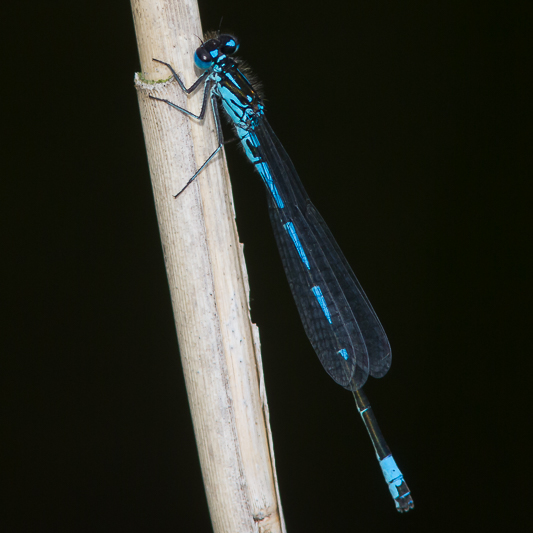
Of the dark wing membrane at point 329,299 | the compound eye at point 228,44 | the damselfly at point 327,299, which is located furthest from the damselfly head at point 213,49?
the dark wing membrane at point 329,299

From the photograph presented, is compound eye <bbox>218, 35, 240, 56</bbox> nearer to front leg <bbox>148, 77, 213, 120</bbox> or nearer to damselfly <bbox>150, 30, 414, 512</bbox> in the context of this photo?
front leg <bbox>148, 77, 213, 120</bbox>

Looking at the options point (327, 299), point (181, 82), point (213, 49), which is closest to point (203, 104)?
point (181, 82)

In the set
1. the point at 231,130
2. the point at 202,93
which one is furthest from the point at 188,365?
the point at 231,130

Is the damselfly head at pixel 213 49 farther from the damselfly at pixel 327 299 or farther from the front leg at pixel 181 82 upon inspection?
the damselfly at pixel 327 299

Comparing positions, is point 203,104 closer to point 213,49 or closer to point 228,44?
point 213,49

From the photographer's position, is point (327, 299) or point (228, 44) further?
point (327, 299)

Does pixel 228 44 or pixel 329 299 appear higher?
pixel 228 44

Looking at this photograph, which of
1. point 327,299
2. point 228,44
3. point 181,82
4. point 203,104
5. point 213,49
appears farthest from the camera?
point 327,299
